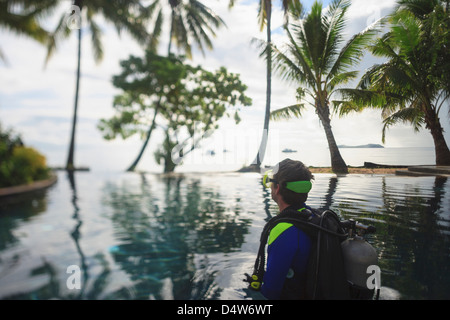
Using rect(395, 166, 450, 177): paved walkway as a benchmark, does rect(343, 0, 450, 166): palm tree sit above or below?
above

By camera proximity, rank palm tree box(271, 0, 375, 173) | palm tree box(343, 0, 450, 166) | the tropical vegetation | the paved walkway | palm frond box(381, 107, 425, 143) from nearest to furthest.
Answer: the paved walkway < palm tree box(271, 0, 375, 173) < palm tree box(343, 0, 450, 166) < palm frond box(381, 107, 425, 143) < the tropical vegetation

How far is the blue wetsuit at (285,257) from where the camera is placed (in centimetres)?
128

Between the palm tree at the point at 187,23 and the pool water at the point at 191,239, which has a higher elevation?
the palm tree at the point at 187,23

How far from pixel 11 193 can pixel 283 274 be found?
320 inches

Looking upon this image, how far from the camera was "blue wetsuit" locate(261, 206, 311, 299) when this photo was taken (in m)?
1.28

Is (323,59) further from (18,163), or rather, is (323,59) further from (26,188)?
(18,163)

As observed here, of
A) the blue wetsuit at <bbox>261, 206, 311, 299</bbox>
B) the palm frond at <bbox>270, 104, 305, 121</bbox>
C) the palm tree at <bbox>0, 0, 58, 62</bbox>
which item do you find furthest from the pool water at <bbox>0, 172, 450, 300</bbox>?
the palm tree at <bbox>0, 0, 58, 62</bbox>

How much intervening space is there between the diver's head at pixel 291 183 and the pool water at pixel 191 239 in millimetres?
1246

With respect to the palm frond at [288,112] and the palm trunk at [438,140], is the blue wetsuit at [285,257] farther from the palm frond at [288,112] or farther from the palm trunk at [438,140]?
the palm trunk at [438,140]

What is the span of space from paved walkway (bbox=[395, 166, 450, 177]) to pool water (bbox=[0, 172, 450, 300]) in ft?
0.53

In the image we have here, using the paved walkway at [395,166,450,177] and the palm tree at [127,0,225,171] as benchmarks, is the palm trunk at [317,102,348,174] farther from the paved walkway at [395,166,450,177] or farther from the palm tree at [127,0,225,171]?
the palm tree at [127,0,225,171]

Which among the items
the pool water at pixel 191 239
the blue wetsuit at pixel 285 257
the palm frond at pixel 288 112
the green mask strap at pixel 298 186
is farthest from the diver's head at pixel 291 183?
the palm frond at pixel 288 112

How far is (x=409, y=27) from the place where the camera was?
3572 millimetres

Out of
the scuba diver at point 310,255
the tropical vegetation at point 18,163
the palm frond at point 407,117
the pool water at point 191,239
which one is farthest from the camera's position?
the tropical vegetation at point 18,163
